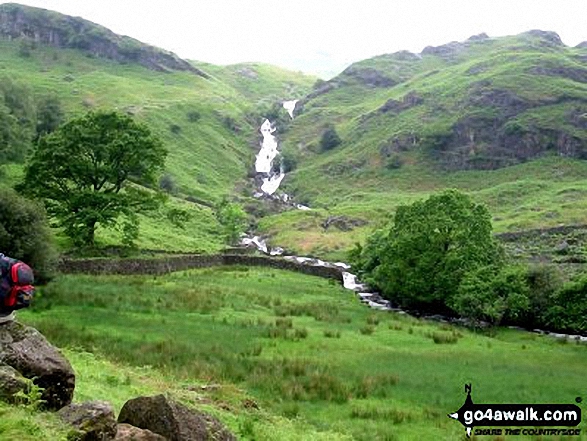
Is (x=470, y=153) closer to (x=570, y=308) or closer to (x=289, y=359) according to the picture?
(x=570, y=308)

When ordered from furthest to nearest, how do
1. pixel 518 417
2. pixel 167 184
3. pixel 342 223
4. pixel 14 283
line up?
1. pixel 167 184
2. pixel 342 223
3. pixel 518 417
4. pixel 14 283

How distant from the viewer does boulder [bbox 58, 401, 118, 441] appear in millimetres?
9945

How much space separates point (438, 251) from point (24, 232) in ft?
108

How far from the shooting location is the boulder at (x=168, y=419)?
36.5ft

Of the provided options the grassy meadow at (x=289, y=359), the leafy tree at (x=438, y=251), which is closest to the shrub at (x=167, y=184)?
the leafy tree at (x=438, y=251)

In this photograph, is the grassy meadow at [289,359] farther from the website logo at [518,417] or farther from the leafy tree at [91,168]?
the leafy tree at [91,168]

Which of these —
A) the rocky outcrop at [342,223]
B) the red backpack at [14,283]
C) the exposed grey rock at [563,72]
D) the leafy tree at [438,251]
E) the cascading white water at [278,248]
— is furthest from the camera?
the exposed grey rock at [563,72]

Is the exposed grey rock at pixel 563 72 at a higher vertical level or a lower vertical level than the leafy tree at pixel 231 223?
higher

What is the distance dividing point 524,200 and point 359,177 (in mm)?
47534

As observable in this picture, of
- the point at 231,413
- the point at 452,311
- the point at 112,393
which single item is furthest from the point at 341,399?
the point at 452,311

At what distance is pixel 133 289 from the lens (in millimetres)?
38688

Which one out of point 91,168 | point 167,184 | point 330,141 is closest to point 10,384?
point 91,168

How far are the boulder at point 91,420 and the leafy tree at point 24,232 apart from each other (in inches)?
902

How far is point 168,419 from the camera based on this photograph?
11180 millimetres
